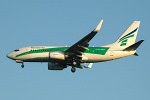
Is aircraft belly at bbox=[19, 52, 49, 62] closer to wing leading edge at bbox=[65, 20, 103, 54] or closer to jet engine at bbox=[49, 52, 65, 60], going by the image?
jet engine at bbox=[49, 52, 65, 60]

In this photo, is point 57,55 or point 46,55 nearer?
point 57,55

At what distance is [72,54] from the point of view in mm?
60562

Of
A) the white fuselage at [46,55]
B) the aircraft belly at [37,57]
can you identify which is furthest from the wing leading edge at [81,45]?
the aircraft belly at [37,57]

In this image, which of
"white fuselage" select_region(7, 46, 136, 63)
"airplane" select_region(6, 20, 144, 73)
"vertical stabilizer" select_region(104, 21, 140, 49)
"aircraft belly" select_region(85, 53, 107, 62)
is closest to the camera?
"airplane" select_region(6, 20, 144, 73)

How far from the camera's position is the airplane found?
60281mm

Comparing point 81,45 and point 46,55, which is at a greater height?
point 81,45

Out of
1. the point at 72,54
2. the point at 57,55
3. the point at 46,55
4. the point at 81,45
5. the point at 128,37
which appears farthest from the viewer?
the point at 128,37

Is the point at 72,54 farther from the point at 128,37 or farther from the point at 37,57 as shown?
the point at 128,37

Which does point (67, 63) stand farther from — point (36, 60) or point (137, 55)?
point (137, 55)

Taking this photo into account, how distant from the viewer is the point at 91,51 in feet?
206

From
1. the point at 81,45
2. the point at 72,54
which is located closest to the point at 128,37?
the point at 81,45

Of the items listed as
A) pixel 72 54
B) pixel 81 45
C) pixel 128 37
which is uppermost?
pixel 128 37

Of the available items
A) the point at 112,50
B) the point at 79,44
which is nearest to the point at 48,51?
the point at 79,44

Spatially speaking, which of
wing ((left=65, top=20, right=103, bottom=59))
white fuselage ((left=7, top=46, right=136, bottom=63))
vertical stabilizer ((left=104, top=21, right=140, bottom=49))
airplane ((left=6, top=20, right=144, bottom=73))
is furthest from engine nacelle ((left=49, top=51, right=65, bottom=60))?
vertical stabilizer ((left=104, top=21, right=140, bottom=49))
